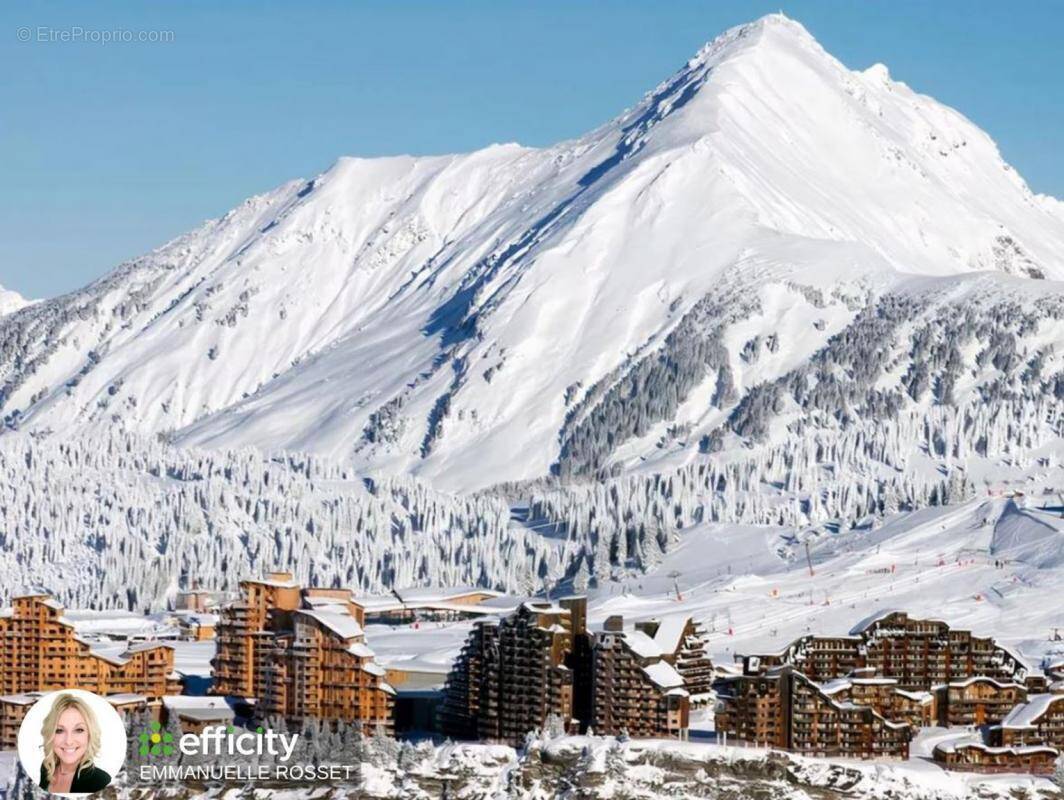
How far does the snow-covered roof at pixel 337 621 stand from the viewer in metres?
160

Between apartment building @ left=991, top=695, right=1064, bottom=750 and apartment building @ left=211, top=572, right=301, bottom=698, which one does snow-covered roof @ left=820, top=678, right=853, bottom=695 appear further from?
apartment building @ left=211, top=572, right=301, bottom=698

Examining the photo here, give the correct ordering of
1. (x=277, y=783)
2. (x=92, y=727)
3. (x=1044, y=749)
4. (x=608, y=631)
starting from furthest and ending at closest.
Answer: (x=608, y=631) → (x=1044, y=749) → (x=277, y=783) → (x=92, y=727)

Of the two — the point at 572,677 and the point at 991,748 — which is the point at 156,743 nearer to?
the point at 572,677

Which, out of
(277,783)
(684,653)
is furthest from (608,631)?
(277,783)

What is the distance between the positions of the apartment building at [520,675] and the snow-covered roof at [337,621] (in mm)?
7868

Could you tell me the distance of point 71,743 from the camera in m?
54.7

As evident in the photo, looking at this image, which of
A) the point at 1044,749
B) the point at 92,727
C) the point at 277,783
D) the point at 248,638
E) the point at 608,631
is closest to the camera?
the point at 92,727

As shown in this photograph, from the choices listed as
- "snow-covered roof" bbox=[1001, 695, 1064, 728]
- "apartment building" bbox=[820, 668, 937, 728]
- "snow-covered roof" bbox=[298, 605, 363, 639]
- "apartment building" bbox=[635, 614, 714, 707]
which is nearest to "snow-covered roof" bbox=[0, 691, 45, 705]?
"snow-covered roof" bbox=[298, 605, 363, 639]

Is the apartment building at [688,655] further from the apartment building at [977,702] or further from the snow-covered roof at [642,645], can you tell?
the apartment building at [977,702]

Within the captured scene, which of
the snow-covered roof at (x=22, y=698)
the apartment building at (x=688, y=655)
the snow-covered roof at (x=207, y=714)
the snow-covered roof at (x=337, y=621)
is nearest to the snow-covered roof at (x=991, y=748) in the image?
the apartment building at (x=688, y=655)

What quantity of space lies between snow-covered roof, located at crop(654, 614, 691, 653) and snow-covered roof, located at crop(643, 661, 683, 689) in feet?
14.6

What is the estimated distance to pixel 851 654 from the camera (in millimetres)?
159125

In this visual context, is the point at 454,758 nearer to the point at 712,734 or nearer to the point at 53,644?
the point at 712,734

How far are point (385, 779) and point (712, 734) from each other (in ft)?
79.3
